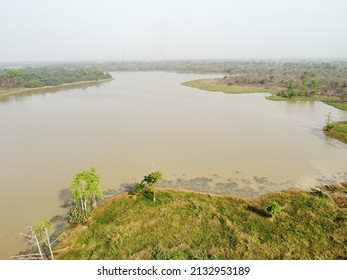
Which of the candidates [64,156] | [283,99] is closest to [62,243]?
[64,156]

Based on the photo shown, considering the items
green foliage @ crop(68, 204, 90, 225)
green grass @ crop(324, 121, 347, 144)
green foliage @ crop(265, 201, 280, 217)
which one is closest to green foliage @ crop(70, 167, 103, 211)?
green foliage @ crop(68, 204, 90, 225)

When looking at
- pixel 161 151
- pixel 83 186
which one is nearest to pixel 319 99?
pixel 161 151

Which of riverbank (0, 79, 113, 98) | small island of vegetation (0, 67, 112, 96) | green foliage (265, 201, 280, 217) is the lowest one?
green foliage (265, 201, 280, 217)

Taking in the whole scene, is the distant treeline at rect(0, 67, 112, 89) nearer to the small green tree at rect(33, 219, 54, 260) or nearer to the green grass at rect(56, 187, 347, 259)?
the green grass at rect(56, 187, 347, 259)

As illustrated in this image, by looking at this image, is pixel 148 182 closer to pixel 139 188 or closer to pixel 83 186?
pixel 139 188

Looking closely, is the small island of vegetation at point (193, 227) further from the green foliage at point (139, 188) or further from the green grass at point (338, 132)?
the green grass at point (338, 132)

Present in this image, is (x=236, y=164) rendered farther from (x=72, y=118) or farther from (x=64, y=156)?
(x=72, y=118)
